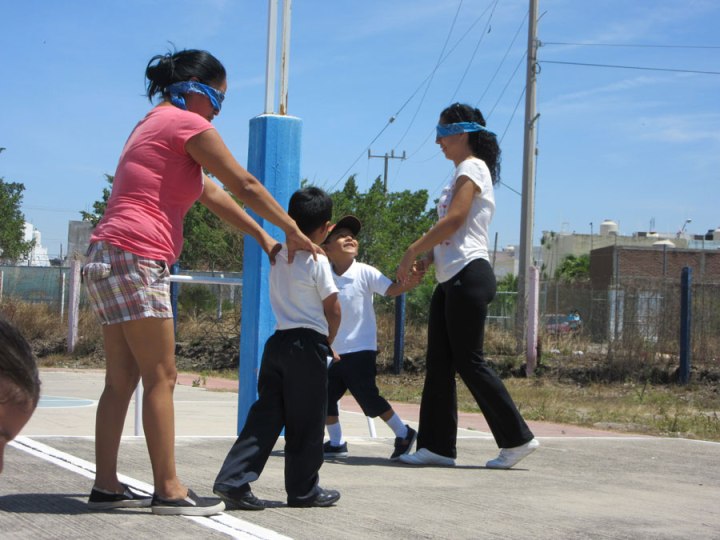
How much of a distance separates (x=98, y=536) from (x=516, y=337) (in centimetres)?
1537

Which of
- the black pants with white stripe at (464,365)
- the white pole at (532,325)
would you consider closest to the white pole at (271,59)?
the black pants with white stripe at (464,365)

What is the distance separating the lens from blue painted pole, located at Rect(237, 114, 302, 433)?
620cm

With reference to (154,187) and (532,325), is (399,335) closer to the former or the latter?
(532,325)

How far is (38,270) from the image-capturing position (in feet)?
83.1

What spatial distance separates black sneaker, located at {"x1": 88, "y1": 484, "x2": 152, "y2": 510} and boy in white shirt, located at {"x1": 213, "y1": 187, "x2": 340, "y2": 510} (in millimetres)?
359

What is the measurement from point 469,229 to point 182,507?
2542mm

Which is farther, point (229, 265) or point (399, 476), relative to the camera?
point (229, 265)

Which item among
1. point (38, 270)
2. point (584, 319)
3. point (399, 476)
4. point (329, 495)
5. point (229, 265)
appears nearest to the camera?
point (329, 495)

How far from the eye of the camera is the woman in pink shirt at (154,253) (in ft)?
13.0

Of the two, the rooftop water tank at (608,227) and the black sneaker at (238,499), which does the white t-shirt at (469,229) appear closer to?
the black sneaker at (238,499)

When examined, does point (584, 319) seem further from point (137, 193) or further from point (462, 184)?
point (137, 193)

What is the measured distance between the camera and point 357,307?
616 cm

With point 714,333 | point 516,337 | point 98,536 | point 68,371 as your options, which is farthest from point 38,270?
point 98,536

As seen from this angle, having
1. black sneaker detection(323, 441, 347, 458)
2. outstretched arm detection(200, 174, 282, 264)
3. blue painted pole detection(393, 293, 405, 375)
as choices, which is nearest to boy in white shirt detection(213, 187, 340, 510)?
outstretched arm detection(200, 174, 282, 264)
